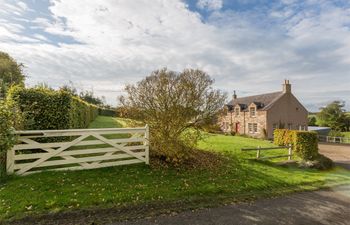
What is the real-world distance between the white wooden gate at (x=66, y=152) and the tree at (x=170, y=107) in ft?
2.30

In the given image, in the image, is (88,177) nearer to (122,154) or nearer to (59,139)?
(122,154)

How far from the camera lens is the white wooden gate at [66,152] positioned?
21.2 feet

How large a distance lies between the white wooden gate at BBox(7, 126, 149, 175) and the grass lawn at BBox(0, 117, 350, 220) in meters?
0.32

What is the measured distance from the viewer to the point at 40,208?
4824 mm

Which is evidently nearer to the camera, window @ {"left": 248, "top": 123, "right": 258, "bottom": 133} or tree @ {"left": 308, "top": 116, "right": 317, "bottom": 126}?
window @ {"left": 248, "top": 123, "right": 258, "bottom": 133}

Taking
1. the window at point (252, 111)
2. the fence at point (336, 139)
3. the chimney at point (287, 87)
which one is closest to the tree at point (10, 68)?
the window at point (252, 111)

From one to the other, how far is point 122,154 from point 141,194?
240 centimetres

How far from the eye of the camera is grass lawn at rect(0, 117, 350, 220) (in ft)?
16.7

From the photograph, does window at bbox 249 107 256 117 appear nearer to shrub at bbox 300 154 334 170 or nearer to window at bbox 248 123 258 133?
window at bbox 248 123 258 133

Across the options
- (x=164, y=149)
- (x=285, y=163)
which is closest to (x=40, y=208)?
(x=164, y=149)

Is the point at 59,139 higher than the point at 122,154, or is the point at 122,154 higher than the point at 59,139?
the point at 59,139

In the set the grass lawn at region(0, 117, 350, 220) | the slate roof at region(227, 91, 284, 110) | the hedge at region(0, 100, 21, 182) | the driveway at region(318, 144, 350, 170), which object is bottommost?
the driveway at region(318, 144, 350, 170)

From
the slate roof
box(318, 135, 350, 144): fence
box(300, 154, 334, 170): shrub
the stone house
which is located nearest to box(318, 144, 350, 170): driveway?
box(300, 154, 334, 170): shrub

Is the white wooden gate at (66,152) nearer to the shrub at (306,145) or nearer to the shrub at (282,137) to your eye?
the shrub at (306,145)
